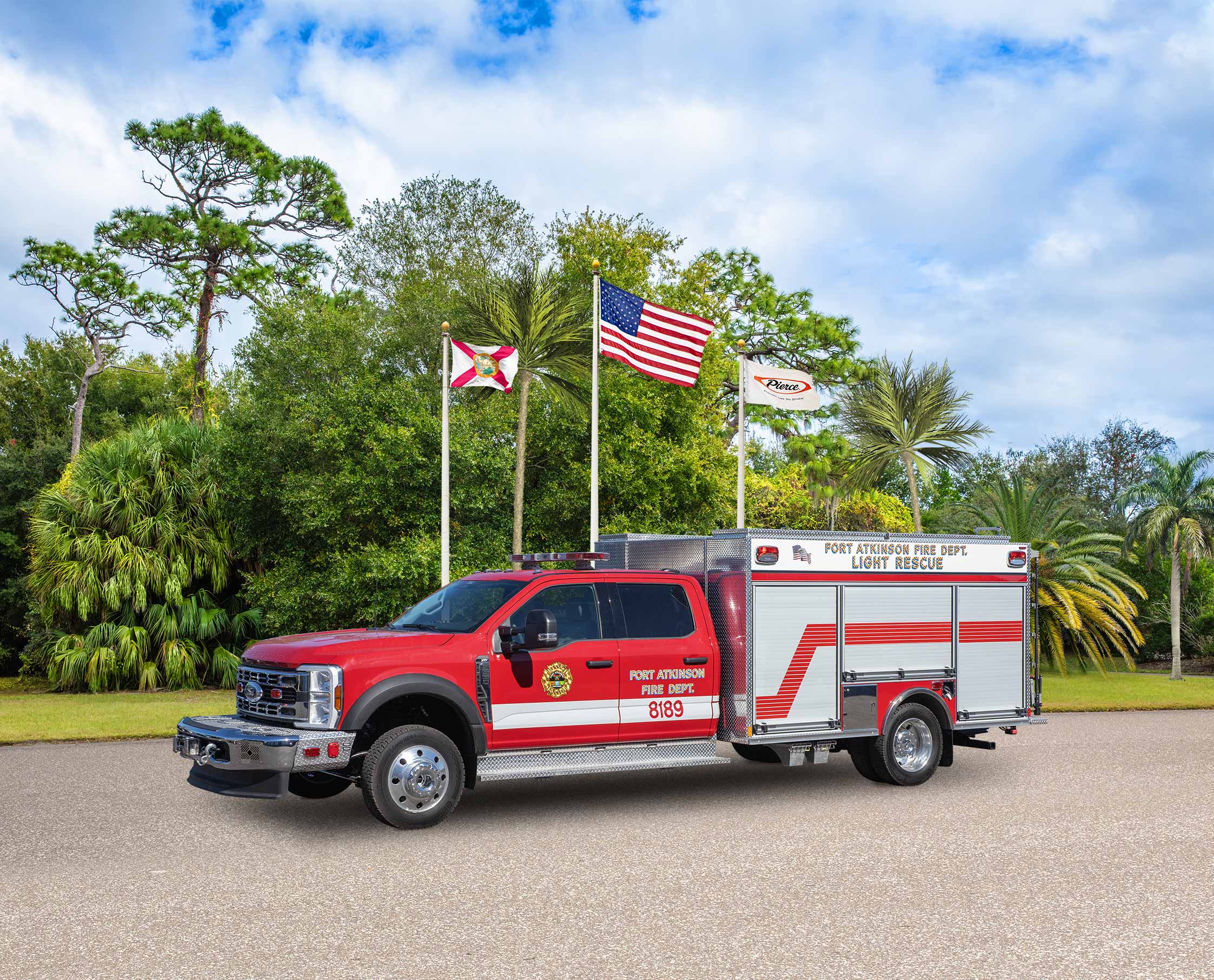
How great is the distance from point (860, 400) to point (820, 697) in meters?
14.4

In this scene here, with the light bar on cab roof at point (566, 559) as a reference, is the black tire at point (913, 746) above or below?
below

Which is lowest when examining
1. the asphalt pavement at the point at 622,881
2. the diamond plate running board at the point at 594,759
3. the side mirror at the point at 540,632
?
the asphalt pavement at the point at 622,881

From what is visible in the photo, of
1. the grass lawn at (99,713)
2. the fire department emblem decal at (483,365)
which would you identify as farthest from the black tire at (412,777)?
the fire department emblem decal at (483,365)

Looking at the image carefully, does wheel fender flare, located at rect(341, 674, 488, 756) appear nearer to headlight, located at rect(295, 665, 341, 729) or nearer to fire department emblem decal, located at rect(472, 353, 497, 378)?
headlight, located at rect(295, 665, 341, 729)

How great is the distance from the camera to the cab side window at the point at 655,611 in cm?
984

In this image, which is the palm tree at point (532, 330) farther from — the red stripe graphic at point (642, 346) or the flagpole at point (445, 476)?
the red stripe graphic at point (642, 346)

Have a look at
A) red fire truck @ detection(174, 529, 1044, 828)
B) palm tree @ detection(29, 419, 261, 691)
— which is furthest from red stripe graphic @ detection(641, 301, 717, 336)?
palm tree @ detection(29, 419, 261, 691)

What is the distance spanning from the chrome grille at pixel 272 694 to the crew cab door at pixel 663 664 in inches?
104

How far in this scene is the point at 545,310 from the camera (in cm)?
2039

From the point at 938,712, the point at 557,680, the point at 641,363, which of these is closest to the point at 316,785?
the point at 557,680

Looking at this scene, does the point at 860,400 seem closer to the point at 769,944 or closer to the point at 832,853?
the point at 832,853

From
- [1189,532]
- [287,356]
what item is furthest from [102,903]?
[1189,532]

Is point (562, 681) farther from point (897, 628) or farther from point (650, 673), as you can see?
point (897, 628)

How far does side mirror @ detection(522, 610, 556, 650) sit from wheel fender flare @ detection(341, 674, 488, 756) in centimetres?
64
